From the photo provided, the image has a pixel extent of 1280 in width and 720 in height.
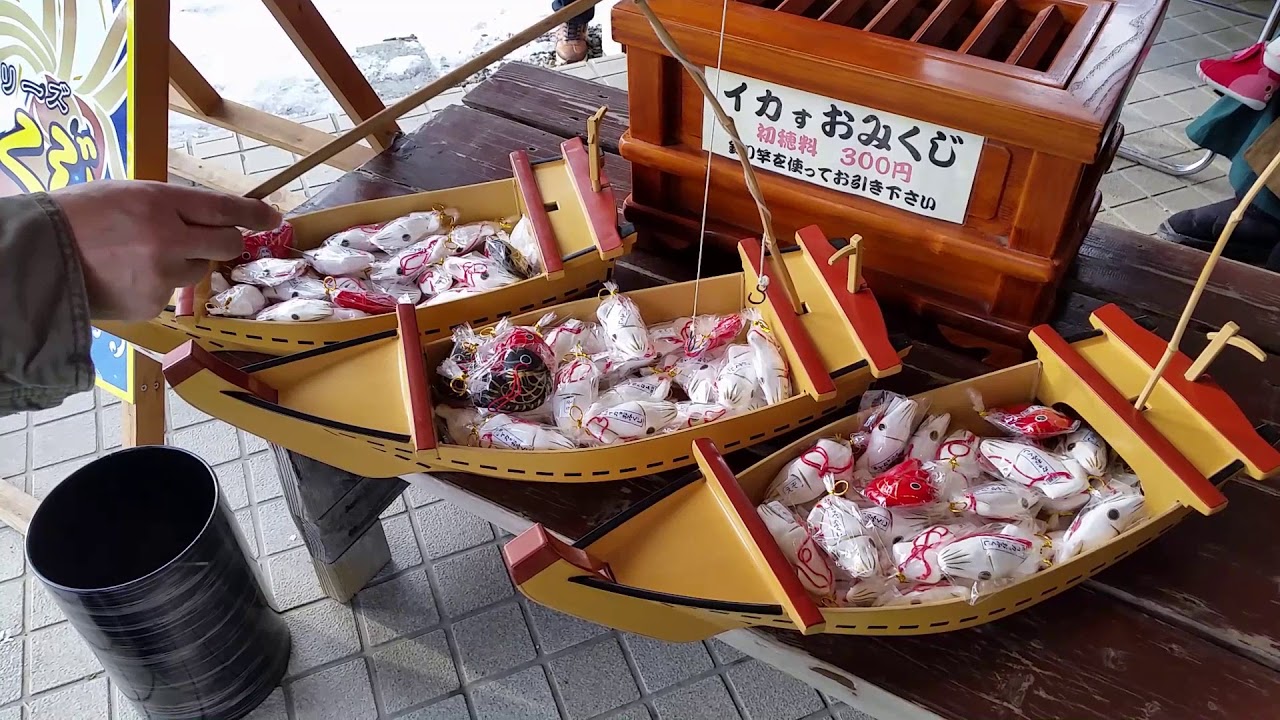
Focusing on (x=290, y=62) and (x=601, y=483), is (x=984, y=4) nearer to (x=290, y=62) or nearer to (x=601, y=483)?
(x=601, y=483)

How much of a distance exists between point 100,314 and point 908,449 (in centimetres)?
86

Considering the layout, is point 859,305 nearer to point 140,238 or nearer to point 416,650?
point 140,238

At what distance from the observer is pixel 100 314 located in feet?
2.90

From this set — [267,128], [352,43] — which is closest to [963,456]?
[267,128]

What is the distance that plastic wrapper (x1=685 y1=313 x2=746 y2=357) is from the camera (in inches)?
41.5

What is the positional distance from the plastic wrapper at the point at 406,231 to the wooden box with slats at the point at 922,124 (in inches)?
11.6

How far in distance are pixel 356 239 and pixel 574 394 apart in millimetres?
444

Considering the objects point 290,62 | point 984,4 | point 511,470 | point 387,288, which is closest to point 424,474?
point 511,470

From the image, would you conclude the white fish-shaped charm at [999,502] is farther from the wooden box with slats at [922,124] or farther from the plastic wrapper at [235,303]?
the plastic wrapper at [235,303]

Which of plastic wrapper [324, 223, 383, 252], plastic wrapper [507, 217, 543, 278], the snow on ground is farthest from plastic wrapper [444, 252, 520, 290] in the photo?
the snow on ground

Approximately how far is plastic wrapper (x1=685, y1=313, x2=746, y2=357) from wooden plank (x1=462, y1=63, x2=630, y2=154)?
584 millimetres

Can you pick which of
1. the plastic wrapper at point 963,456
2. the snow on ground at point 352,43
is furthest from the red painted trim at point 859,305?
the snow on ground at point 352,43

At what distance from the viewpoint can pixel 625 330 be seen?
1.04 meters

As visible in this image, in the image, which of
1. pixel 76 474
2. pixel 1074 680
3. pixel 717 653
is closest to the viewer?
pixel 1074 680
